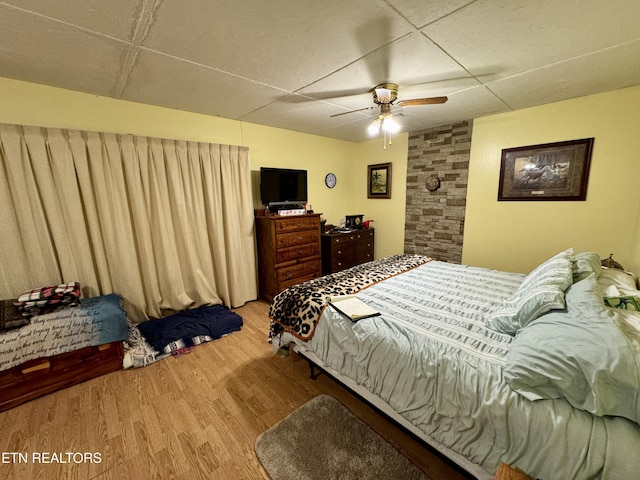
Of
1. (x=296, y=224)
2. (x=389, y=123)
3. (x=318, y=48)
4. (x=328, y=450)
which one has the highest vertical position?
(x=318, y=48)

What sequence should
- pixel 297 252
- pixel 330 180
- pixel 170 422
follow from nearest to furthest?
1. pixel 170 422
2. pixel 297 252
3. pixel 330 180

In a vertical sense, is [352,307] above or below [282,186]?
below

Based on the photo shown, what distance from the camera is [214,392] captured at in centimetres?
191

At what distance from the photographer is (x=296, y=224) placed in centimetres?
342

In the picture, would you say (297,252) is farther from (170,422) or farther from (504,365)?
(504,365)

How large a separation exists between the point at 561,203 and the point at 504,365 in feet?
8.82

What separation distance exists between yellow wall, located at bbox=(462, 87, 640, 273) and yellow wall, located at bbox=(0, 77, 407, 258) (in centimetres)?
118

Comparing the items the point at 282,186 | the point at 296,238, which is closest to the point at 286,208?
the point at 282,186

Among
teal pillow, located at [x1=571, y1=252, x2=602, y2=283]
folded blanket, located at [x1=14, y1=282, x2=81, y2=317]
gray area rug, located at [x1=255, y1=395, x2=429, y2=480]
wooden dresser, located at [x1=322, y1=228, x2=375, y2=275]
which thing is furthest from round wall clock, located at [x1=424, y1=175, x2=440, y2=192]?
folded blanket, located at [x1=14, y1=282, x2=81, y2=317]

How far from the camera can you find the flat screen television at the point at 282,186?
11.2 ft

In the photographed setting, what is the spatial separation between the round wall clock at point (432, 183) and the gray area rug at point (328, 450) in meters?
3.21

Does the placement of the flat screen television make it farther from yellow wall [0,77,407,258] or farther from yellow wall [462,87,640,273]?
yellow wall [462,87,640,273]

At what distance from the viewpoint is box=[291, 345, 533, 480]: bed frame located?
89 centimetres

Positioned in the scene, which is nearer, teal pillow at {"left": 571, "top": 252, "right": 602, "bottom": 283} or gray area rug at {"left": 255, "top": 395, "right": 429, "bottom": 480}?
gray area rug at {"left": 255, "top": 395, "right": 429, "bottom": 480}
